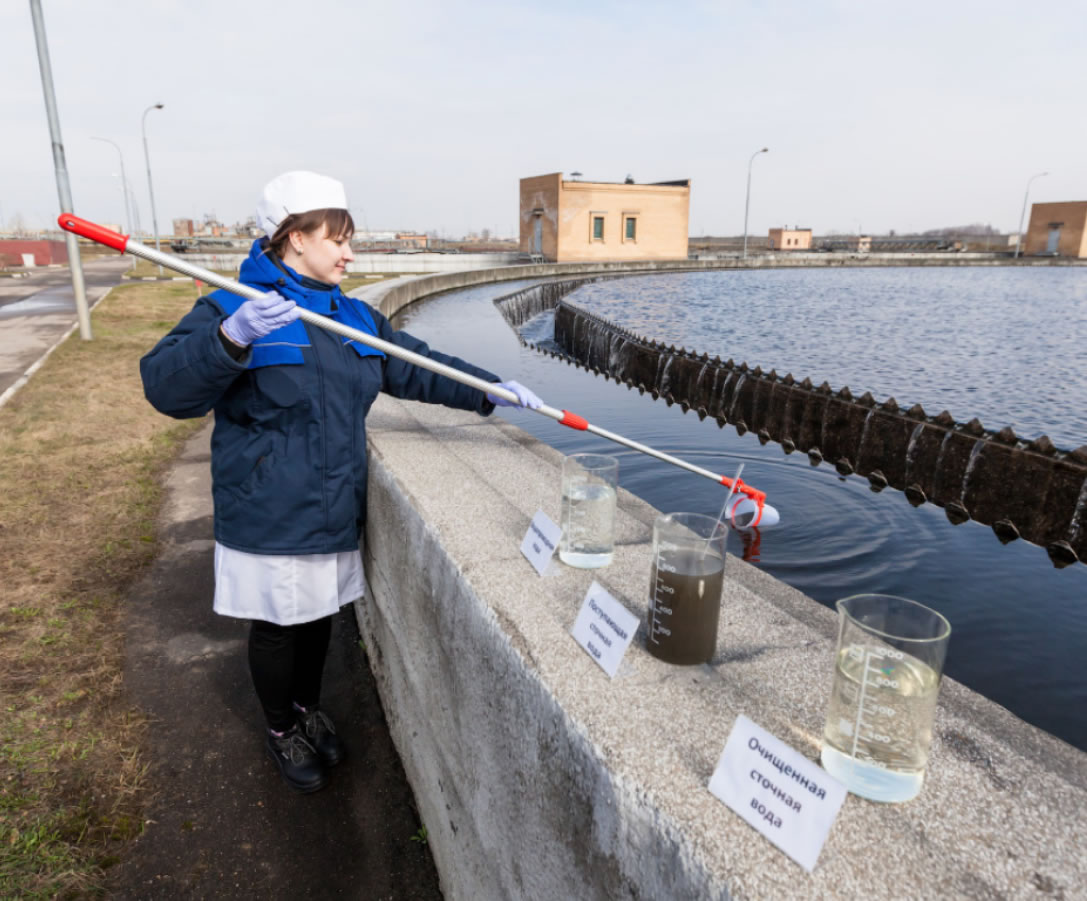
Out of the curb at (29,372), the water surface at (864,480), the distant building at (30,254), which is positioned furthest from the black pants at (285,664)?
the distant building at (30,254)

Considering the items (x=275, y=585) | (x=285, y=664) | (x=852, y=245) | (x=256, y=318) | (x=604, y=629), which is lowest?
(x=285, y=664)

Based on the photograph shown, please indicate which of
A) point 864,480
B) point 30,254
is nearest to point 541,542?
point 864,480

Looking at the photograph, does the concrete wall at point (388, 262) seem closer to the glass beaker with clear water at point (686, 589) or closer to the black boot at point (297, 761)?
the black boot at point (297, 761)

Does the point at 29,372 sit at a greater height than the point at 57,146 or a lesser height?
lesser

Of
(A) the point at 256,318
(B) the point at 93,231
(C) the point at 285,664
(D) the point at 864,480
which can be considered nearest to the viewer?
(A) the point at 256,318

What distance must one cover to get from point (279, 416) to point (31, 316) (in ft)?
69.4

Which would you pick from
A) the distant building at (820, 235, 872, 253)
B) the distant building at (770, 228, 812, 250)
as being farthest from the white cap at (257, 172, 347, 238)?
the distant building at (770, 228, 812, 250)

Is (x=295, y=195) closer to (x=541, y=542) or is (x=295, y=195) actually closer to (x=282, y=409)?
(x=282, y=409)

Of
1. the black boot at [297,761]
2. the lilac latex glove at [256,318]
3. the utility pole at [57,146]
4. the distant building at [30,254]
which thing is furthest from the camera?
the distant building at [30,254]

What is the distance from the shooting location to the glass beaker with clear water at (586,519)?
2342 mm

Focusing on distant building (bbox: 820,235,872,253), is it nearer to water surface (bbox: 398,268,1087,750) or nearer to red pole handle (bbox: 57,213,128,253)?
water surface (bbox: 398,268,1087,750)

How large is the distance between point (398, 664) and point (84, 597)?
2.78 metres

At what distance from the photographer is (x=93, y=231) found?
105 inches

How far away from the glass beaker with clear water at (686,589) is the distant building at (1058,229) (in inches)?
4025
